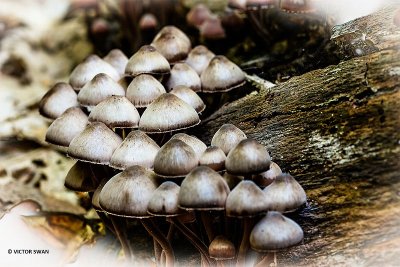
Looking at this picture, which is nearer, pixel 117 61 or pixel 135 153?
pixel 135 153

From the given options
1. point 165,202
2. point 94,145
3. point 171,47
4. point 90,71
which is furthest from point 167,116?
point 90,71

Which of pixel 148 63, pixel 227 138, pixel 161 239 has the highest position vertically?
pixel 148 63

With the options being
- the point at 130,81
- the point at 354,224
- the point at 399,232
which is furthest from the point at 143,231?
the point at 399,232

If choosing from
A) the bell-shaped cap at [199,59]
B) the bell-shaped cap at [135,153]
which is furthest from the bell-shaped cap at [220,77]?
the bell-shaped cap at [135,153]

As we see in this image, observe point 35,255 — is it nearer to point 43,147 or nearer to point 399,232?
point 43,147

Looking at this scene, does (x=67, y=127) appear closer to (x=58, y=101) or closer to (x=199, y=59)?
(x=58, y=101)

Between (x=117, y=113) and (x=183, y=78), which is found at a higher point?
(x=183, y=78)

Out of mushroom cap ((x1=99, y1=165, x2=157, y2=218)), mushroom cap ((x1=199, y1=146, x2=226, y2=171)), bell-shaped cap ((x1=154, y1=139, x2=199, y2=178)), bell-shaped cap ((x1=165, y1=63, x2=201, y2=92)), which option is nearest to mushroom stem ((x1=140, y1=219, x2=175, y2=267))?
mushroom cap ((x1=99, y1=165, x2=157, y2=218))
